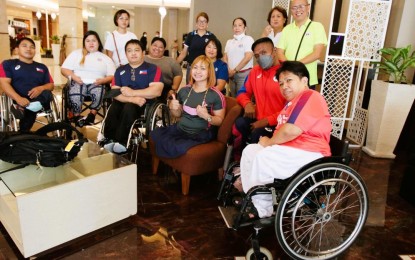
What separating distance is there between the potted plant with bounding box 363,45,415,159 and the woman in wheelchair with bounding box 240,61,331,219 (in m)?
2.09

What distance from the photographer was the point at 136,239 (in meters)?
A: 1.91

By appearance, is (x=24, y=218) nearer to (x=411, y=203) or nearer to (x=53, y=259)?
(x=53, y=259)

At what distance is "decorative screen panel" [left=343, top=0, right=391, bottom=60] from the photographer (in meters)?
3.51

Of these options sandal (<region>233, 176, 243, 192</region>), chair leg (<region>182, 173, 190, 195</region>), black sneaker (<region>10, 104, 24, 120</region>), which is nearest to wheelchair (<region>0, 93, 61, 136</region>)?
black sneaker (<region>10, 104, 24, 120</region>)

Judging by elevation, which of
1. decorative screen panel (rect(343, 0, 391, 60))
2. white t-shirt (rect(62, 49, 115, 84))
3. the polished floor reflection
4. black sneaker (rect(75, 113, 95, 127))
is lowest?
the polished floor reflection

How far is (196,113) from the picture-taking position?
2469mm

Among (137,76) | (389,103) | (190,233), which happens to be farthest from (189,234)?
(389,103)

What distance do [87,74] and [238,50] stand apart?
1679 millimetres

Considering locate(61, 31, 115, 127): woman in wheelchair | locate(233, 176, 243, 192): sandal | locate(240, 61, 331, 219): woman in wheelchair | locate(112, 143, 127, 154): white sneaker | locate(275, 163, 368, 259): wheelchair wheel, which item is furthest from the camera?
locate(61, 31, 115, 127): woman in wheelchair

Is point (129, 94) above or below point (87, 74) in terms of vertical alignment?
below

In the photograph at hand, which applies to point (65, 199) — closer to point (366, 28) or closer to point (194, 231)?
point (194, 231)

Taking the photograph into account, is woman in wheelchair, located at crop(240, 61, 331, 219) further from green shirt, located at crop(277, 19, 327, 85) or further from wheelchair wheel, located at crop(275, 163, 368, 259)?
green shirt, located at crop(277, 19, 327, 85)

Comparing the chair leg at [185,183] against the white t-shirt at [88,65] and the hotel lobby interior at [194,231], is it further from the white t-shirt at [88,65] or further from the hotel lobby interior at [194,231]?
the white t-shirt at [88,65]

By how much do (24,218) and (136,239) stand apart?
624 mm
